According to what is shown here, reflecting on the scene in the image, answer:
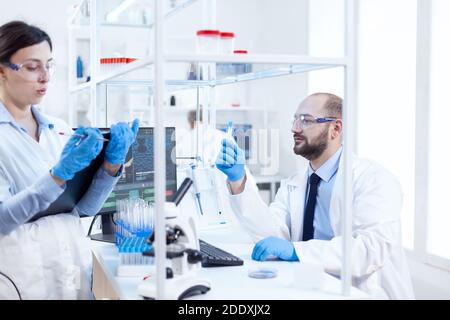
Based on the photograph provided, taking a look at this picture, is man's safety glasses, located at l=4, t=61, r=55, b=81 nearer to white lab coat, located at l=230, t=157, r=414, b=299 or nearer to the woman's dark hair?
the woman's dark hair

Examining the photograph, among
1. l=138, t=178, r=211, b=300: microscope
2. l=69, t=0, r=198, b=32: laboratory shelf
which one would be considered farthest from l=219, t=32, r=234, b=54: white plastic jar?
l=69, t=0, r=198, b=32: laboratory shelf

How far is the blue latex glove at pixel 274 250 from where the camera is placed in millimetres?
1691

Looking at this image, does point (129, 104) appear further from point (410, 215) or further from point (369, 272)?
point (369, 272)

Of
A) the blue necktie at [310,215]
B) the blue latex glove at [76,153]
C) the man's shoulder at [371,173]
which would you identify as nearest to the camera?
the blue latex glove at [76,153]

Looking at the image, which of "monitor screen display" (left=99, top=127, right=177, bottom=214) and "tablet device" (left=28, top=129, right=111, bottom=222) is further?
"monitor screen display" (left=99, top=127, right=177, bottom=214)

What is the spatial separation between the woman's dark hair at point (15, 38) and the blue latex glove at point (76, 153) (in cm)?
42

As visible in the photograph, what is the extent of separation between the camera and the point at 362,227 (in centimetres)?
189

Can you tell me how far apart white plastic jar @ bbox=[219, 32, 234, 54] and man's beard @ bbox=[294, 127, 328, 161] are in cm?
87

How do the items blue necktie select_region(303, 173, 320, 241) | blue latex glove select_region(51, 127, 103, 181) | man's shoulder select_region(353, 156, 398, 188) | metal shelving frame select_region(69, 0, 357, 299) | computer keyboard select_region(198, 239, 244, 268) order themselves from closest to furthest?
metal shelving frame select_region(69, 0, 357, 299) < blue latex glove select_region(51, 127, 103, 181) < computer keyboard select_region(198, 239, 244, 268) < man's shoulder select_region(353, 156, 398, 188) < blue necktie select_region(303, 173, 320, 241)

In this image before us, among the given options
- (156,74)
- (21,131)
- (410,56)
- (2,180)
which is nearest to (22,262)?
(2,180)

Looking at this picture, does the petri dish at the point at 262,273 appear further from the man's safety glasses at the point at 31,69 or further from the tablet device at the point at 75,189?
the man's safety glasses at the point at 31,69

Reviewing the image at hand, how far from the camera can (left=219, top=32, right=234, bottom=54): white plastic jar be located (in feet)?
4.60

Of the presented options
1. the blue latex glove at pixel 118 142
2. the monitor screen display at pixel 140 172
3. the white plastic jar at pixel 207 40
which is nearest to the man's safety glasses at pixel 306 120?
the monitor screen display at pixel 140 172

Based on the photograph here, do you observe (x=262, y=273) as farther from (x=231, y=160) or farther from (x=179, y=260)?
(x=231, y=160)
